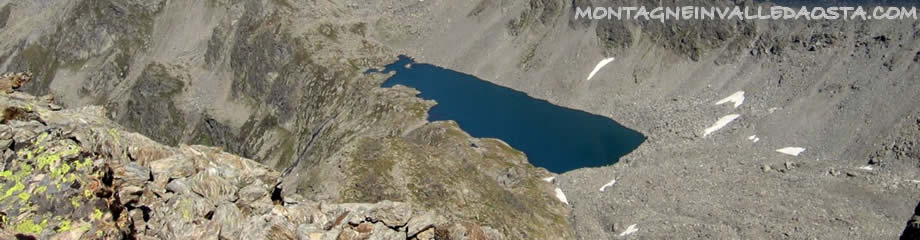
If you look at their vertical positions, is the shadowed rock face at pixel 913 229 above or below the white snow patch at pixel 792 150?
above

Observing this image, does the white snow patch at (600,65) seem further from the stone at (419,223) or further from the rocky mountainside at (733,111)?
the stone at (419,223)

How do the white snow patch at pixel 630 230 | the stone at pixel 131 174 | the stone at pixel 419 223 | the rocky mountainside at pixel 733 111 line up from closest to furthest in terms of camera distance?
the stone at pixel 131 174 < the stone at pixel 419 223 < the white snow patch at pixel 630 230 < the rocky mountainside at pixel 733 111

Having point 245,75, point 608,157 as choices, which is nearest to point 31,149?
point 608,157

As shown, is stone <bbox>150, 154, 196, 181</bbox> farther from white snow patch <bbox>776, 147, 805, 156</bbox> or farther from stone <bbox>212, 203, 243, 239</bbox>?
white snow patch <bbox>776, 147, 805, 156</bbox>

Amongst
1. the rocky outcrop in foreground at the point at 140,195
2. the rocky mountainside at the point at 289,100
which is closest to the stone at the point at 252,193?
the rocky outcrop in foreground at the point at 140,195

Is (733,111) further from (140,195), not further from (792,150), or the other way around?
(140,195)

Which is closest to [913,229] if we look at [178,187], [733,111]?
[178,187]

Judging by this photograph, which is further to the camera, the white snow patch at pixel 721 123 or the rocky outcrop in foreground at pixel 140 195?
the white snow patch at pixel 721 123
